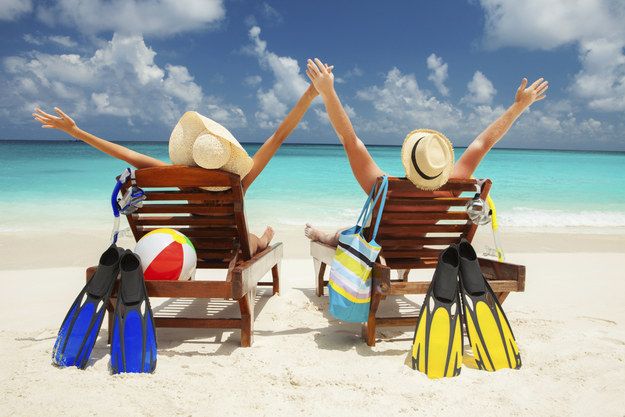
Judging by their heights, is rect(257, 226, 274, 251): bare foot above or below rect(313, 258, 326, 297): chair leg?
above

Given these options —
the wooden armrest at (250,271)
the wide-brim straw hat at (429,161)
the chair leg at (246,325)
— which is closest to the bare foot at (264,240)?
the wooden armrest at (250,271)

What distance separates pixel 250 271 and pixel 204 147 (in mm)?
916

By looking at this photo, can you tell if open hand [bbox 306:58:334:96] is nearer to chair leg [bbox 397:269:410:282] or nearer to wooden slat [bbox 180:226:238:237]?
wooden slat [bbox 180:226:238:237]

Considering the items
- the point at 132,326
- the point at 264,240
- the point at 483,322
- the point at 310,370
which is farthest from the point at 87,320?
the point at 483,322

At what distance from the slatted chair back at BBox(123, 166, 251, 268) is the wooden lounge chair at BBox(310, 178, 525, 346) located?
2.97ft

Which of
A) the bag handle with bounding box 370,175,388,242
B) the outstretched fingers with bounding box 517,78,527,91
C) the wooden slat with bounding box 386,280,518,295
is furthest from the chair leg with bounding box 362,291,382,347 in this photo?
the outstretched fingers with bounding box 517,78,527,91

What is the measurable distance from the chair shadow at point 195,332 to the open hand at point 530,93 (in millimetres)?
2931

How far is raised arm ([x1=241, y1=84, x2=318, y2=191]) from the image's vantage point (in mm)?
3770

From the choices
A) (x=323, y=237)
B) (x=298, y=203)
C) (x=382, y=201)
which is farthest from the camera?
(x=298, y=203)

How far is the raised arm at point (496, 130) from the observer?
3.66m

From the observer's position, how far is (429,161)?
317cm

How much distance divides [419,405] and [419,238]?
5.05 feet

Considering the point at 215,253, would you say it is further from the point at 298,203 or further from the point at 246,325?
the point at 298,203

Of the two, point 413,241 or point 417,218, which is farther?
point 413,241
